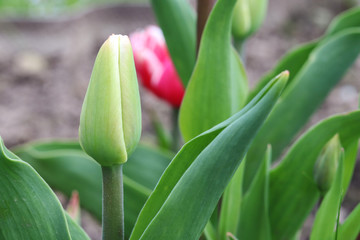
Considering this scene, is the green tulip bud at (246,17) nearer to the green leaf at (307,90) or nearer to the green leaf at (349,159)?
the green leaf at (307,90)

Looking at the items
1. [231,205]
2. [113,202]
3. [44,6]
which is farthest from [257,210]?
[44,6]

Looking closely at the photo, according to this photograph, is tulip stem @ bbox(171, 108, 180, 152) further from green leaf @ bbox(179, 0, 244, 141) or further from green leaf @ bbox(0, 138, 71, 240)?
green leaf @ bbox(0, 138, 71, 240)

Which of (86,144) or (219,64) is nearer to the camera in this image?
(86,144)

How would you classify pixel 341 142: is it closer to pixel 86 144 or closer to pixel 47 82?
pixel 86 144

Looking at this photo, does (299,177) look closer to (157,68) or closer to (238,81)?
(238,81)

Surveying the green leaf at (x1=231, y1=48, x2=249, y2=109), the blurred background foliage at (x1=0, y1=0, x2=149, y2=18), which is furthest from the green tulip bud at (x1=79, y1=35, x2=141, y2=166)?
the blurred background foliage at (x1=0, y1=0, x2=149, y2=18)

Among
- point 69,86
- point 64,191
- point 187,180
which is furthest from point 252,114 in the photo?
point 69,86

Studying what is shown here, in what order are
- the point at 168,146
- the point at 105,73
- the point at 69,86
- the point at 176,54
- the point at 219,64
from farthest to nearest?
the point at 69,86, the point at 168,146, the point at 176,54, the point at 219,64, the point at 105,73
